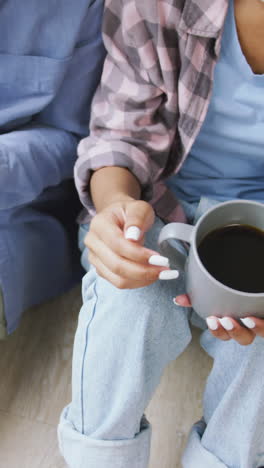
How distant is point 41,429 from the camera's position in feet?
2.90

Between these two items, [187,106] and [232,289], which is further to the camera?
[187,106]

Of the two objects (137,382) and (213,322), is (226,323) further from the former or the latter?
(137,382)

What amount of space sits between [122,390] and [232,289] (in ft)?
0.86

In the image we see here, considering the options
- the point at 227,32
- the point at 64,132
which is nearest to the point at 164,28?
the point at 227,32

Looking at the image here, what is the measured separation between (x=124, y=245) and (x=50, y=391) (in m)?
0.48

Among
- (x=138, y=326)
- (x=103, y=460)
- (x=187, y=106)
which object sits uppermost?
(x=187, y=106)

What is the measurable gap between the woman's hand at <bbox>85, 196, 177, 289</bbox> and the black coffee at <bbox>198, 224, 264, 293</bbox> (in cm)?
5

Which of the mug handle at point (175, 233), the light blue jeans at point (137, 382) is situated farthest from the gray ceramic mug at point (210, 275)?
the light blue jeans at point (137, 382)

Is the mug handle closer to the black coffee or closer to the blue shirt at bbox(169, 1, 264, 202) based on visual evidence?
the black coffee

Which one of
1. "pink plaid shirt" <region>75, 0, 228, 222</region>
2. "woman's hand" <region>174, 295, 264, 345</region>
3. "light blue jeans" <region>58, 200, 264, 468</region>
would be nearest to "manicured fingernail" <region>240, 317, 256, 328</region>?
"woman's hand" <region>174, 295, 264, 345</region>

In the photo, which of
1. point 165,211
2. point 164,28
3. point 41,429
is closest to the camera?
point 164,28

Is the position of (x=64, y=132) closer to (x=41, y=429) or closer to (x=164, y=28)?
(x=164, y=28)

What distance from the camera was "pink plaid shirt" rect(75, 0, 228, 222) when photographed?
2.07ft

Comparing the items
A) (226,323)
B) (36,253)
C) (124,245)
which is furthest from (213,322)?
(36,253)
